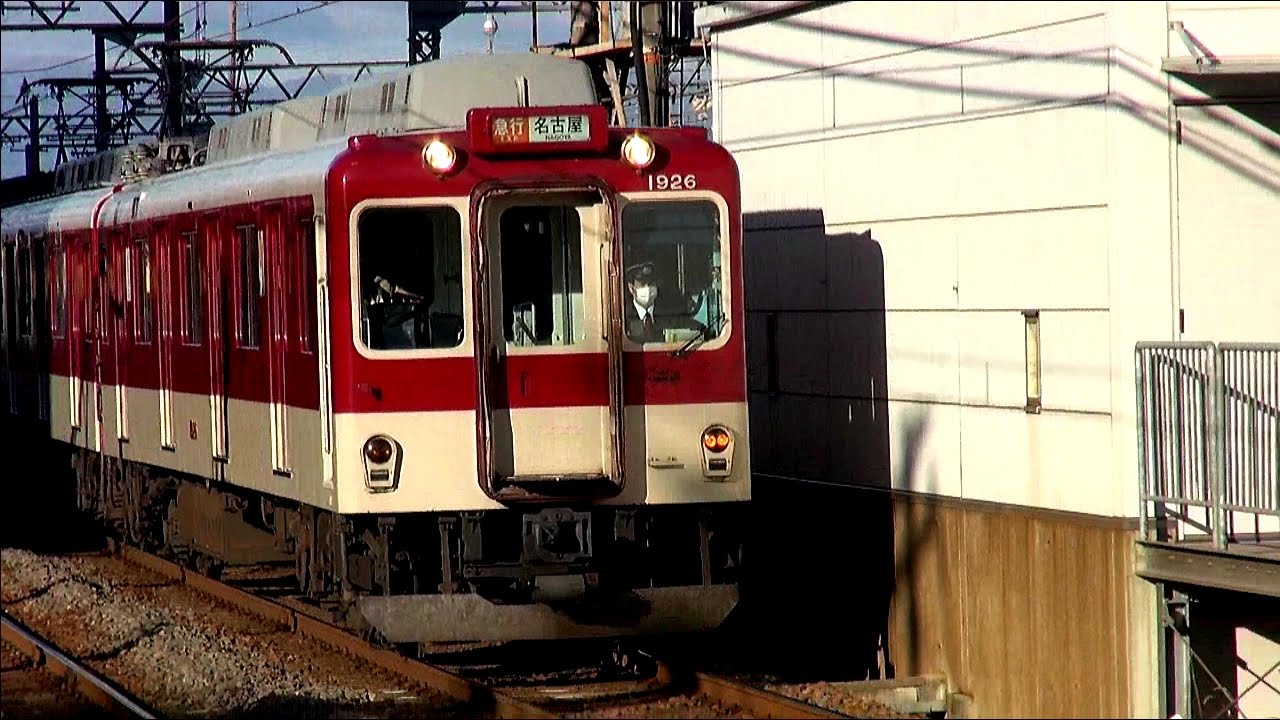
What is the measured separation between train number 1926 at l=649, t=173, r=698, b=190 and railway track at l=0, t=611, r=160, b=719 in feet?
12.2

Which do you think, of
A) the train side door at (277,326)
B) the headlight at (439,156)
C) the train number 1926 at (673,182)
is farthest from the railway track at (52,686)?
the train number 1926 at (673,182)

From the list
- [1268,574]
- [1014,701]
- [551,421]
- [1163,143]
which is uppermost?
[1163,143]

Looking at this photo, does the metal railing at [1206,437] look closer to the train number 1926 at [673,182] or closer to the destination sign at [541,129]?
the train number 1926 at [673,182]

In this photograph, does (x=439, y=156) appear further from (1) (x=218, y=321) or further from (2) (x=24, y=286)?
(2) (x=24, y=286)

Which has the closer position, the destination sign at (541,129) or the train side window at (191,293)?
the destination sign at (541,129)

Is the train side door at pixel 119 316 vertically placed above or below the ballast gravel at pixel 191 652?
above

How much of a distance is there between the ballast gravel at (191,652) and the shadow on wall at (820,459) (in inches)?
109

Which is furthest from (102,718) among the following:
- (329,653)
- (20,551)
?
(20,551)

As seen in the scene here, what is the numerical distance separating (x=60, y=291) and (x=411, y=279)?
9.47 m

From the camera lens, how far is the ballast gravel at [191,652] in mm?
11648

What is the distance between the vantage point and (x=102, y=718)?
11.6 meters

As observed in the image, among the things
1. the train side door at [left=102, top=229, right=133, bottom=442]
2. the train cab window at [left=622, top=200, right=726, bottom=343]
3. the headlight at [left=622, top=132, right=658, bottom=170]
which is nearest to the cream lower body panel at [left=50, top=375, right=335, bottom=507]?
the train side door at [left=102, top=229, right=133, bottom=442]

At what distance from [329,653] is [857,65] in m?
4.72

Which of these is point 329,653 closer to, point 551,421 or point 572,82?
point 551,421
